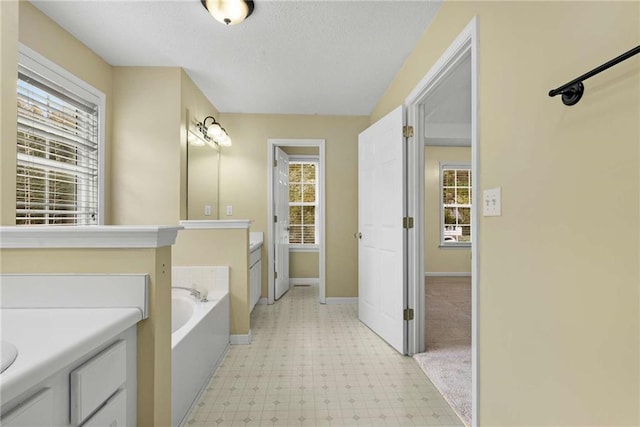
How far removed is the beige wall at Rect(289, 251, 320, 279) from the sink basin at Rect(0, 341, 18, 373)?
14.6 ft

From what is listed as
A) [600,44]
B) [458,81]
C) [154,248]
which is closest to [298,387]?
[154,248]

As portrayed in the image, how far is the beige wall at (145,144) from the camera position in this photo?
8.71 feet

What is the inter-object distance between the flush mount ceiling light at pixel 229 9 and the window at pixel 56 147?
114 centimetres

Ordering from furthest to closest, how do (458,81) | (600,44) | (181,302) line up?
(458,81) < (181,302) < (600,44)

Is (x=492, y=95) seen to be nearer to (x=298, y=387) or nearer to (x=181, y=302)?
(x=298, y=387)

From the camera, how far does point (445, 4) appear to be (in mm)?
1834

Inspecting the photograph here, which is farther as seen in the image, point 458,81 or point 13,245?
point 458,81

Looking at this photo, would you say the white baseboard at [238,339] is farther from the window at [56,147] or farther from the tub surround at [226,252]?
the window at [56,147]

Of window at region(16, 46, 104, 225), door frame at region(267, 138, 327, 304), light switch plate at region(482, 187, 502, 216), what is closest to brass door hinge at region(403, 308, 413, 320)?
light switch plate at region(482, 187, 502, 216)

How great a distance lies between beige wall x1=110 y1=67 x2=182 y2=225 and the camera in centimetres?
265

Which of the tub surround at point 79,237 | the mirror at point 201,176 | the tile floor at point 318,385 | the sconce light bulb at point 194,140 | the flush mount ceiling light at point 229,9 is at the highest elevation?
the flush mount ceiling light at point 229,9

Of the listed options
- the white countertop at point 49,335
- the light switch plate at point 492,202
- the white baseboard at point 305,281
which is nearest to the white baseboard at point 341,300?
the white baseboard at point 305,281

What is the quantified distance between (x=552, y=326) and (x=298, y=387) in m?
1.53

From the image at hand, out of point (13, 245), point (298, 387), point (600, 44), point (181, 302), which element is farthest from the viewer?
point (181, 302)
